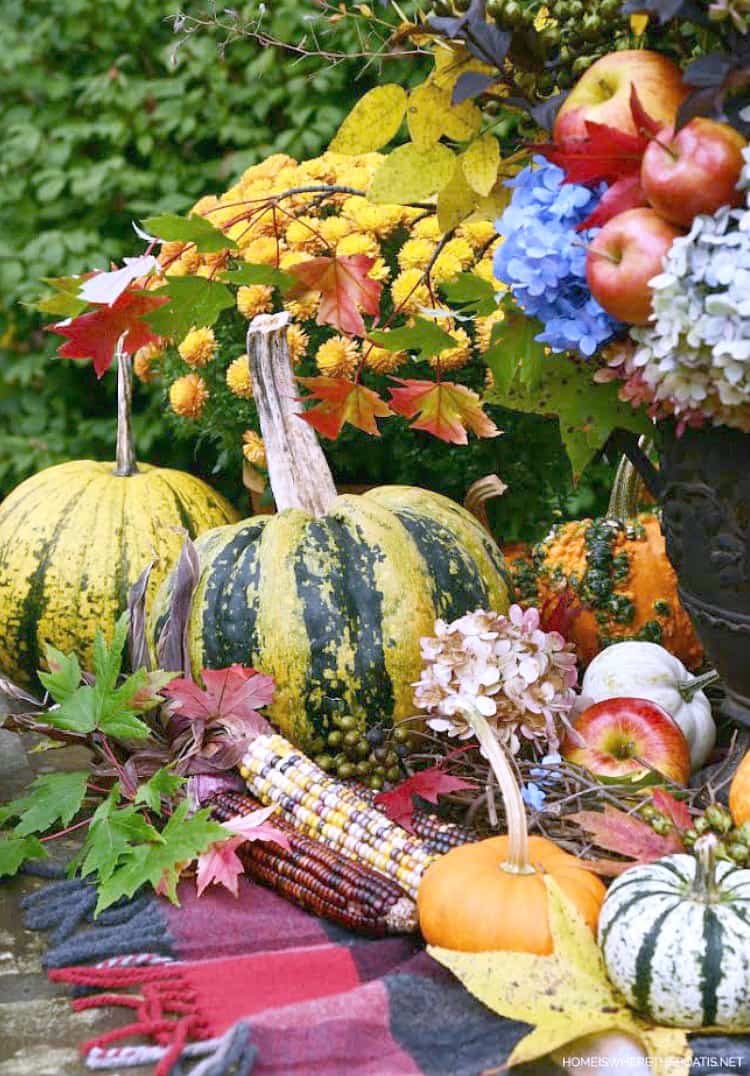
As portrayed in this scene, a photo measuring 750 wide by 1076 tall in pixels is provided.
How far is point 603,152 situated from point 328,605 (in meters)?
0.79

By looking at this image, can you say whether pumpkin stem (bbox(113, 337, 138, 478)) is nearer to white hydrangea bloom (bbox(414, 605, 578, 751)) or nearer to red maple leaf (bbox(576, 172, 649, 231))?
white hydrangea bloom (bbox(414, 605, 578, 751))

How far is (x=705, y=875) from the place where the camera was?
3.99 ft

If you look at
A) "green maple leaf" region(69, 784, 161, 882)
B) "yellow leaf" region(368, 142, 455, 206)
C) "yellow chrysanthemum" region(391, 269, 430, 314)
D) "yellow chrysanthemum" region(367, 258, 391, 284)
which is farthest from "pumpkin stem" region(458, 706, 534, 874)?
"yellow chrysanthemum" region(367, 258, 391, 284)

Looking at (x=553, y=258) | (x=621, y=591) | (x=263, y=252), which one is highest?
(x=553, y=258)

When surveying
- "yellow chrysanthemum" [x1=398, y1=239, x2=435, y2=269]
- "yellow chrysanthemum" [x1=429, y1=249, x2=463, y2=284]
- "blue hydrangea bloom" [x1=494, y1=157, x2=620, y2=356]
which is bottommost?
"yellow chrysanthemum" [x1=429, y1=249, x2=463, y2=284]

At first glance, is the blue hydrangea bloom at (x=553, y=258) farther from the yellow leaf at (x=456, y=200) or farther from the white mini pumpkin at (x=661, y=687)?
the white mini pumpkin at (x=661, y=687)

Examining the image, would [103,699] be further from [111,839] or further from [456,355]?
[456,355]

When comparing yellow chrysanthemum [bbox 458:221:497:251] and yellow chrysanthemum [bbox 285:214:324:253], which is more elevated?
yellow chrysanthemum [bbox 285:214:324:253]

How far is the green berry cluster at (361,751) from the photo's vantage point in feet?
5.86

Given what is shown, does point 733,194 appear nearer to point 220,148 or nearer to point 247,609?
point 247,609

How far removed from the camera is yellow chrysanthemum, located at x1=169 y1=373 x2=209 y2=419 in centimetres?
248

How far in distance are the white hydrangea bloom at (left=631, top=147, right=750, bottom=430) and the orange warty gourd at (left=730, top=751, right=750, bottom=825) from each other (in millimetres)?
455

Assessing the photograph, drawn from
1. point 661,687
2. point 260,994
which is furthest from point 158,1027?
point 661,687

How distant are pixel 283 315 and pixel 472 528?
456 mm
